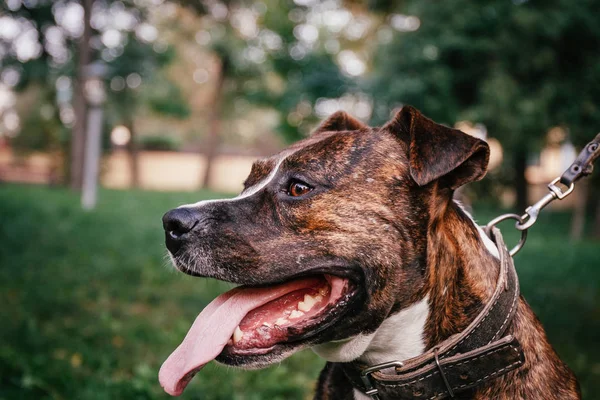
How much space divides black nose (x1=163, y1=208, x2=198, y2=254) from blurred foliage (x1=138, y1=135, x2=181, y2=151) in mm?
37388

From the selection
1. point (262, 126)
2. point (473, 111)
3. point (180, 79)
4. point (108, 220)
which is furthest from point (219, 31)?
point (473, 111)

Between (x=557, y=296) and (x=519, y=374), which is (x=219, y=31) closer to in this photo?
(x=557, y=296)

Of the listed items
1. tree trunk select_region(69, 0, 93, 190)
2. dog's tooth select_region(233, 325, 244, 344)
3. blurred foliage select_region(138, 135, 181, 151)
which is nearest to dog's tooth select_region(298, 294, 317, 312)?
dog's tooth select_region(233, 325, 244, 344)

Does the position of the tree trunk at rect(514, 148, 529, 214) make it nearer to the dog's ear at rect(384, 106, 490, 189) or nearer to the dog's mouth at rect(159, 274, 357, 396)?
the dog's ear at rect(384, 106, 490, 189)

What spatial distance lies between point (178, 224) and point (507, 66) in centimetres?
540

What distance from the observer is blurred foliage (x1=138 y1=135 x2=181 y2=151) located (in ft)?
128

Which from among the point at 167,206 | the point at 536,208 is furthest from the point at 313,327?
the point at 167,206

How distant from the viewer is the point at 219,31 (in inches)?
1219

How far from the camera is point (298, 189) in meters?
2.45

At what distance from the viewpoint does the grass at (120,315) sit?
3805mm

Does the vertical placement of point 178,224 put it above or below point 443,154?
below

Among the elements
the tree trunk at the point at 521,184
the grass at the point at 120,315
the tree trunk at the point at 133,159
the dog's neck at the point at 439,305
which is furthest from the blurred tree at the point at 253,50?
the dog's neck at the point at 439,305

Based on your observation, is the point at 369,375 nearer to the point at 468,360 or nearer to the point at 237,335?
the point at 468,360

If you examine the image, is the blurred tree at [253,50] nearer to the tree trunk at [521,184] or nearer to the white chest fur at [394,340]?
the tree trunk at [521,184]
